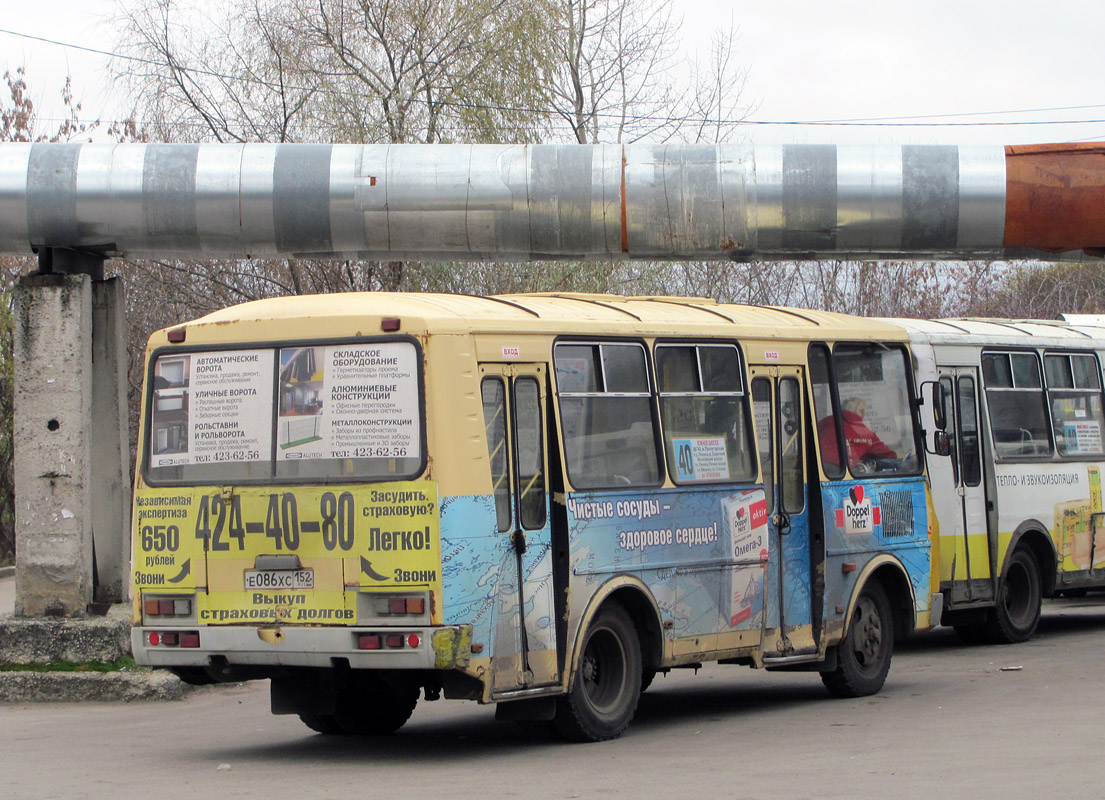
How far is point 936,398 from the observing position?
14062mm

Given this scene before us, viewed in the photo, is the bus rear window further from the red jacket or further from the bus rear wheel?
the red jacket

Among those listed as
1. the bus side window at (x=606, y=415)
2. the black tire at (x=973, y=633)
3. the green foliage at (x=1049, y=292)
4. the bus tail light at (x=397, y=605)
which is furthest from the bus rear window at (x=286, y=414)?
the green foliage at (x=1049, y=292)

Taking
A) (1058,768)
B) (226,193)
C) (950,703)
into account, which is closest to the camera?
(1058,768)

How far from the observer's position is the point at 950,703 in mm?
11531

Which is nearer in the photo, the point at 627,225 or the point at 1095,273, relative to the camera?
the point at 627,225

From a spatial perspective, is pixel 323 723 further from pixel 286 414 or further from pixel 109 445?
pixel 109 445

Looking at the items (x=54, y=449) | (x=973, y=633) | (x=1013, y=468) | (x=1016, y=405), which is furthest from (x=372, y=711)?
(x=1016, y=405)

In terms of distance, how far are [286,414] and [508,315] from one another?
144 cm

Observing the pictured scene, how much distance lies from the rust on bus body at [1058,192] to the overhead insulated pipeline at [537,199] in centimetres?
1

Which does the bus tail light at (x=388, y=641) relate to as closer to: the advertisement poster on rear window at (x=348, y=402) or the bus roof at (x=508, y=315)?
the advertisement poster on rear window at (x=348, y=402)

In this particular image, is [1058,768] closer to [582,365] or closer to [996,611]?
[582,365]

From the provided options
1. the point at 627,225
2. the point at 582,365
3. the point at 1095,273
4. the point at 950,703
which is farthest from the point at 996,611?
the point at 1095,273

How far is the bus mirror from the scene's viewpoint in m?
13.9

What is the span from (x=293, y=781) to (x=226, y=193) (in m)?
5.55
